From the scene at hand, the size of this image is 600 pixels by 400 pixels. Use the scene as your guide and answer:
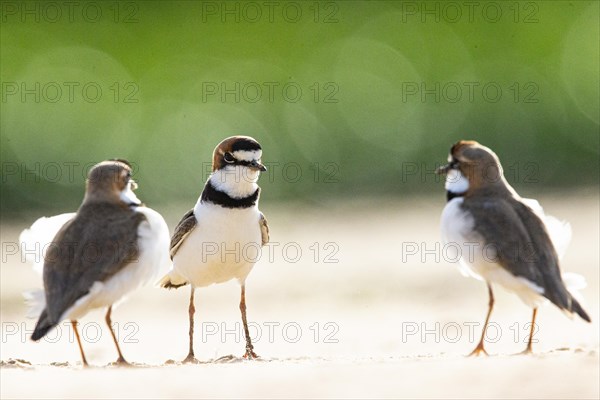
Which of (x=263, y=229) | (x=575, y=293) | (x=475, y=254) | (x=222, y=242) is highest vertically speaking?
(x=263, y=229)

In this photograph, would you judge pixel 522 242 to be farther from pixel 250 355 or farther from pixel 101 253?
pixel 101 253

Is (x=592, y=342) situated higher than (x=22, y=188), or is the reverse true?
(x=22, y=188)

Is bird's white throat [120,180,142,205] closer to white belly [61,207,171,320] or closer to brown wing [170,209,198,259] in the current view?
white belly [61,207,171,320]

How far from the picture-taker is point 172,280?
28.3 feet

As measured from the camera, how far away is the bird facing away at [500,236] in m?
7.07

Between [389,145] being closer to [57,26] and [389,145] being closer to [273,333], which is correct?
[57,26]

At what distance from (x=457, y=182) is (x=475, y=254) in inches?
28.7

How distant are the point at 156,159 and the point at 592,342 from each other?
601 inches

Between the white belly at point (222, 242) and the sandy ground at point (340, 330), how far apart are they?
65cm

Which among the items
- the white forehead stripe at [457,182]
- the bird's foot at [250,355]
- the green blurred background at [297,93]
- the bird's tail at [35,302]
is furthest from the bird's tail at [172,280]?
the green blurred background at [297,93]

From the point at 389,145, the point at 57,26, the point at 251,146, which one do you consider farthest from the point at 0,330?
the point at 57,26

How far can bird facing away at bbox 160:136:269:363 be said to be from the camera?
7.93m

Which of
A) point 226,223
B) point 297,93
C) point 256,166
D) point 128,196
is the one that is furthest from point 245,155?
point 297,93

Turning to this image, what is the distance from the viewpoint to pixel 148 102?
77.1 feet
